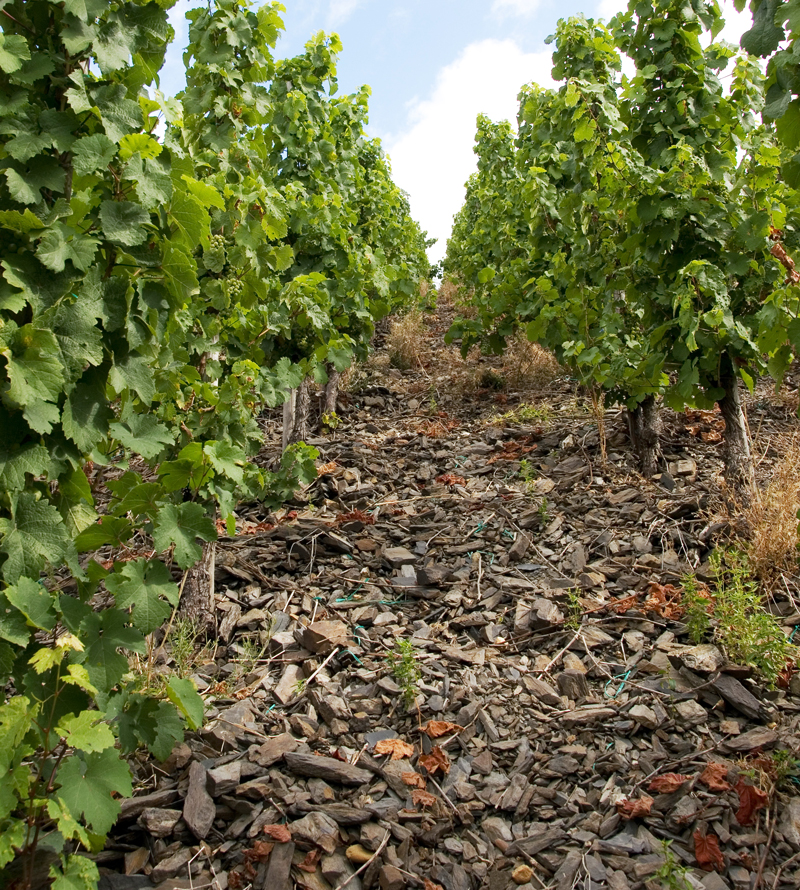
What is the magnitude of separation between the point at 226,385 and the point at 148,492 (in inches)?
51.6

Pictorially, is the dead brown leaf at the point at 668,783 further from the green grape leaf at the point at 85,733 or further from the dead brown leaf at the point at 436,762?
the green grape leaf at the point at 85,733

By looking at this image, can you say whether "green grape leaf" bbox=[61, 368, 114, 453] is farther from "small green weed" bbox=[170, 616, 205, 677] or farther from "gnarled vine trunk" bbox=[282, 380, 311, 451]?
"gnarled vine trunk" bbox=[282, 380, 311, 451]

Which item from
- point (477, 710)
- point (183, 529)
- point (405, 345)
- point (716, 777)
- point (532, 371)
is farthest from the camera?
point (405, 345)

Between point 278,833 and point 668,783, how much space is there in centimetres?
140

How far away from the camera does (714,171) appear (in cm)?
411

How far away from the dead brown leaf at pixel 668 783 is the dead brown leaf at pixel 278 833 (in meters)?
1.31

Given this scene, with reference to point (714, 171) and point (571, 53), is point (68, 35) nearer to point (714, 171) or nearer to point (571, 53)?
point (714, 171)

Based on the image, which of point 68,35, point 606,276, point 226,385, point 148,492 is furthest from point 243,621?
point 606,276

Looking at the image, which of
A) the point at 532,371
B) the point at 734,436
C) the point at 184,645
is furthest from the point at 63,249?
the point at 532,371

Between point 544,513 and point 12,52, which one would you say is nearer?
point 12,52

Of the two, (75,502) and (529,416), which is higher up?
(529,416)

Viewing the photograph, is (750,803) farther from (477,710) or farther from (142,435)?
(142,435)

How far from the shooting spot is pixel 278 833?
224 centimetres

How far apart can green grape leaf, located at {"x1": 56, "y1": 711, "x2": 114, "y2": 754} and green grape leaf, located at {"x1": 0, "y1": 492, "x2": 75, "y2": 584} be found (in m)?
0.37
